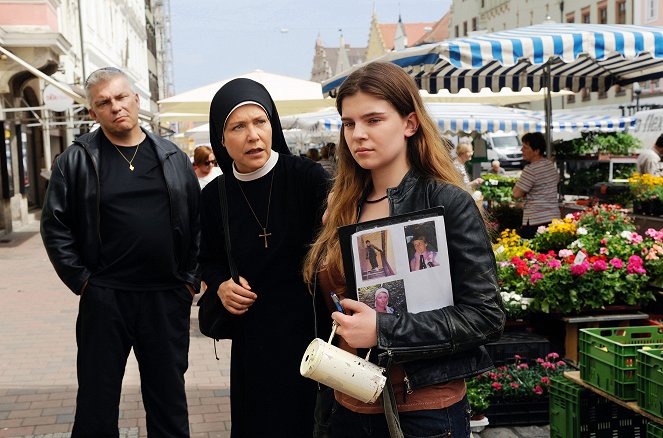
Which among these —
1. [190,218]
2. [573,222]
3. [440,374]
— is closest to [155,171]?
[190,218]

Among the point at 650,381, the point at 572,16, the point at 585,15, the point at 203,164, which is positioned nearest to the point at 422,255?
the point at 650,381

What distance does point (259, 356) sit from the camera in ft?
9.97

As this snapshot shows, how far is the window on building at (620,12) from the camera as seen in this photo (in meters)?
39.4

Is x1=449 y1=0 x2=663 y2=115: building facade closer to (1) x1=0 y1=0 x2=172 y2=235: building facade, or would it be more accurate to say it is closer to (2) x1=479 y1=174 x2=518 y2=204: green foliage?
(2) x1=479 y1=174 x2=518 y2=204: green foliage

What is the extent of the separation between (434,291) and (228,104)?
1.28 metres

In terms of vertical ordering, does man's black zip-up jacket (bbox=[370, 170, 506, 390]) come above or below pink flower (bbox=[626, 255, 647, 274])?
above

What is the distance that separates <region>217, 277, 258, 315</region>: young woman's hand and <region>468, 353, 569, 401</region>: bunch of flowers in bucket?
230cm

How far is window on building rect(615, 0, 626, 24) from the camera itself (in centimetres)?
3941

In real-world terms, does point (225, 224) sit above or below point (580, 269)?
above

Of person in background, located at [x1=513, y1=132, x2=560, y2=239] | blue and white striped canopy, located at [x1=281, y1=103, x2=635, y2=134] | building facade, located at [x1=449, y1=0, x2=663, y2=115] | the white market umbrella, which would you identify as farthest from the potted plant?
building facade, located at [x1=449, y1=0, x2=663, y2=115]

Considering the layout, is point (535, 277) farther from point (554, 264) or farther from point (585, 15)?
point (585, 15)

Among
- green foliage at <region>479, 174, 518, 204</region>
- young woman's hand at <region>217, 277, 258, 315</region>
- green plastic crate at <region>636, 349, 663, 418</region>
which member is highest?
young woman's hand at <region>217, 277, 258, 315</region>

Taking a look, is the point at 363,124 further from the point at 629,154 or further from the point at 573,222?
the point at 629,154

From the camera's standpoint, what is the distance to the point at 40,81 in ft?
68.2
